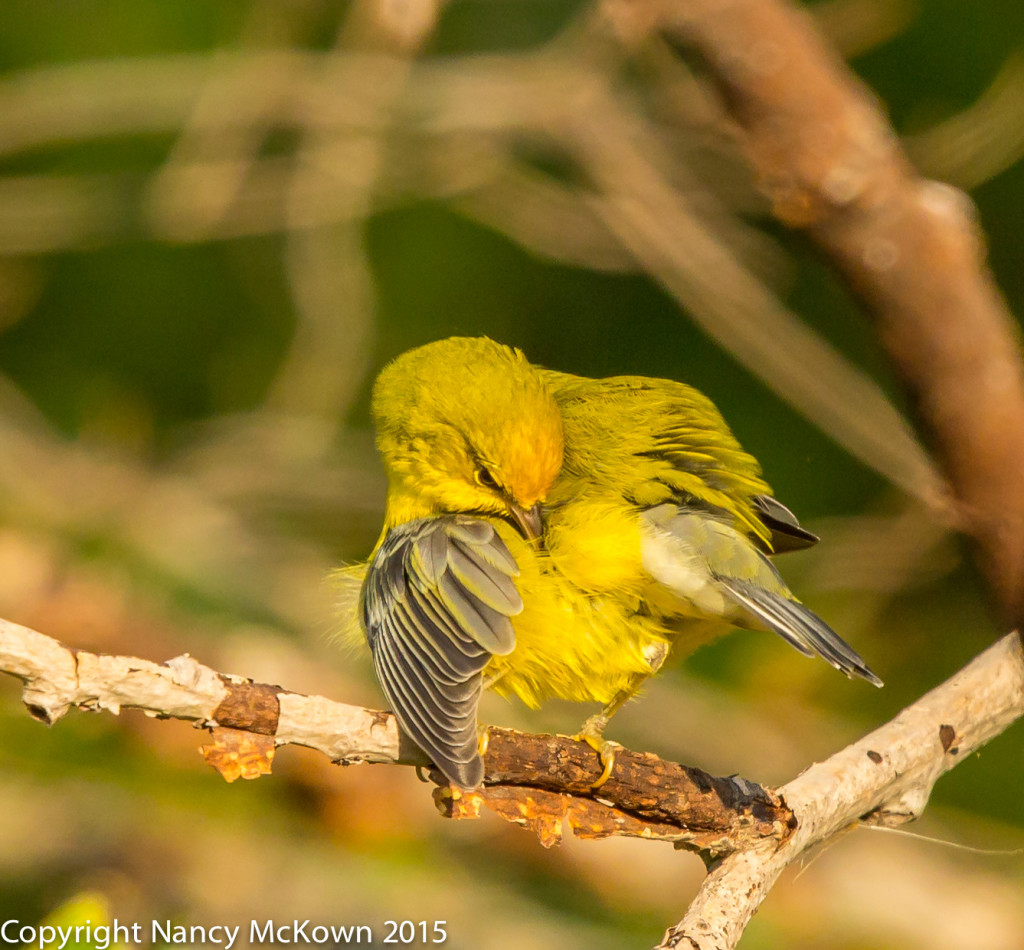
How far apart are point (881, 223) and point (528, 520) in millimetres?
1001

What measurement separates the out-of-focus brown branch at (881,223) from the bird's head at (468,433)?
835mm

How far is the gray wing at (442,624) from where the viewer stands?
7.37 feet

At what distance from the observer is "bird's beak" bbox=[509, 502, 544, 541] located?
2.77 metres

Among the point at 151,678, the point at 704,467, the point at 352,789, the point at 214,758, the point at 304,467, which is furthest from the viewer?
the point at 304,467

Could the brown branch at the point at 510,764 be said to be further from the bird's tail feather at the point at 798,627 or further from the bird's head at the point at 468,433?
the bird's head at the point at 468,433

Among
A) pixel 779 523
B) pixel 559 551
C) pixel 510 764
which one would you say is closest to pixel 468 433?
pixel 559 551

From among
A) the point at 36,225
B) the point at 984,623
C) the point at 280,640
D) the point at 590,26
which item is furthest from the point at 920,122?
the point at 36,225

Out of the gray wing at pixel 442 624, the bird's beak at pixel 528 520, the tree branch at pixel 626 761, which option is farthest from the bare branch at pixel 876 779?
the bird's beak at pixel 528 520

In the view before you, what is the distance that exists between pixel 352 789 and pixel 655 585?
97.1 inches

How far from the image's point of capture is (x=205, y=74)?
5625 mm

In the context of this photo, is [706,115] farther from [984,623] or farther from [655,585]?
[655,585]

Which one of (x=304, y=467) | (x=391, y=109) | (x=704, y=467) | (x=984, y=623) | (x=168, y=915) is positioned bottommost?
(x=168, y=915)

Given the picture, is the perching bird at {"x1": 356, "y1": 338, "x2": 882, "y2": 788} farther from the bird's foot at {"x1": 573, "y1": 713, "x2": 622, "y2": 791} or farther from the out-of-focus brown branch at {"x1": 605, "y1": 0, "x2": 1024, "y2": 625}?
the out-of-focus brown branch at {"x1": 605, "y1": 0, "x2": 1024, "y2": 625}

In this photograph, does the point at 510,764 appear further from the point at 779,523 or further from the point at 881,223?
the point at 881,223
